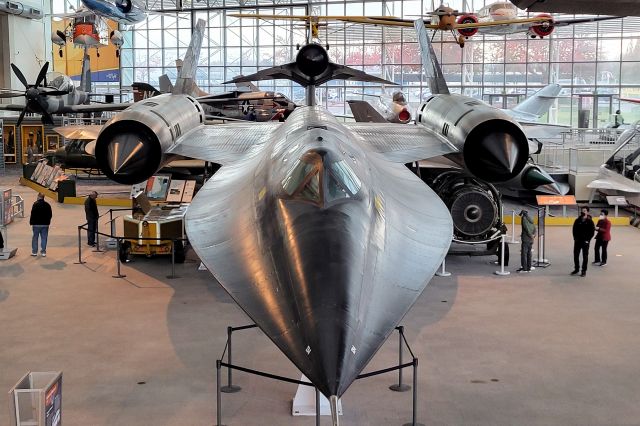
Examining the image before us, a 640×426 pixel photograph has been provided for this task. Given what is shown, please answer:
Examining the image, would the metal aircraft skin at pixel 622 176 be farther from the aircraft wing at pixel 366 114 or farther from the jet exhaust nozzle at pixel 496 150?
the jet exhaust nozzle at pixel 496 150

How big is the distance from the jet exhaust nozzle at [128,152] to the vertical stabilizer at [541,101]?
2027 centimetres

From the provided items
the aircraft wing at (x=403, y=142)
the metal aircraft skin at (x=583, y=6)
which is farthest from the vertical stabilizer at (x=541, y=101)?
the metal aircraft skin at (x=583, y=6)

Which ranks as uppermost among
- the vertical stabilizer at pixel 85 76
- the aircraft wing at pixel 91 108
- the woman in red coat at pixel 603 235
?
the vertical stabilizer at pixel 85 76

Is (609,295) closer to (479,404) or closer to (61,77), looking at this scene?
(479,404)

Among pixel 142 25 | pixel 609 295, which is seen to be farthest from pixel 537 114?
pixel 142 25

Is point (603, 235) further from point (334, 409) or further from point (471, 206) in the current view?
point (334, 409)

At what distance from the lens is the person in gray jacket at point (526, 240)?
1279 cm

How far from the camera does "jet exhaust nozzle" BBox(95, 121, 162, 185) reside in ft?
32.8

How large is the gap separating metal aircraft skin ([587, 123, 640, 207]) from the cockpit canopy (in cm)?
1436

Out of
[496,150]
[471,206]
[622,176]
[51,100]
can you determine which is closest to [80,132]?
[471,206]

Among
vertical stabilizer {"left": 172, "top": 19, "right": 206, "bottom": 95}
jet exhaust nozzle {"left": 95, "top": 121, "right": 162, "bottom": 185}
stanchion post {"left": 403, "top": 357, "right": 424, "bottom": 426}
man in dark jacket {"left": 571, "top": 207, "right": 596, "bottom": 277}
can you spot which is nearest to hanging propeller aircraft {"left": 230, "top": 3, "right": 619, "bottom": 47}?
vertical stabilizer {"left": 172, "top": 19, "right": 206, "bottom": 95}

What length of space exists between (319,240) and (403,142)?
622 centimetres

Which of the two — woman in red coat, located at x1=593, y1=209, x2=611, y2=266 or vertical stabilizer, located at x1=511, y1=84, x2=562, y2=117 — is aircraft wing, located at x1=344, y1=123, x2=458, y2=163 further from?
vertical stabilizer, located at x1=511, y1=84, x2=562, y2=117

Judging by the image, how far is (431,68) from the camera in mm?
13320
